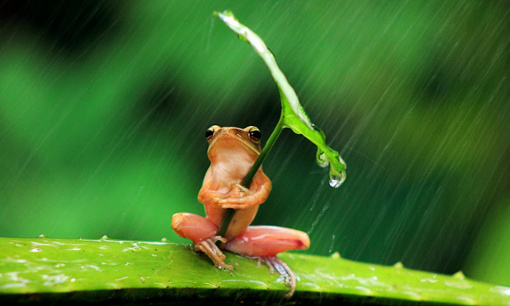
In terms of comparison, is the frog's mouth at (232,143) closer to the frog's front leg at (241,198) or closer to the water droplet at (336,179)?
the frog's front leg at (241,198)

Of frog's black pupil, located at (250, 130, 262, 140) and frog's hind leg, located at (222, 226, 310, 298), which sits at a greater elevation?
frog's black pupil, located at (250, 130, 262, 140)

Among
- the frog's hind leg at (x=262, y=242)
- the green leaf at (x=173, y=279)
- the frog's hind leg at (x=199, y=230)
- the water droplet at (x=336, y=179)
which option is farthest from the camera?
the frog's hind leg at (x=262, y=242)

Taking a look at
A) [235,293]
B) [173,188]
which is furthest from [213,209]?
[173,188]

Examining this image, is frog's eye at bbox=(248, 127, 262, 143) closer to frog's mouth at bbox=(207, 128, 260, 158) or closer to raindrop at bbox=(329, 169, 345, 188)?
frog's mouth at bbox=(207, 128, 260, 158)

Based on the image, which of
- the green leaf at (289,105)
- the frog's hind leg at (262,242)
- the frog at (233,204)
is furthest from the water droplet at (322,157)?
the frog's hind leg at (262,242)

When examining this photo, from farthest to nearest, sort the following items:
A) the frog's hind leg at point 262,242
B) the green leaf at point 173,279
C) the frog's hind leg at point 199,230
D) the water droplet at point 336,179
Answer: the frog's hind leg at point 262,242, the frog's hind leg at point 199,230, the water droplet at point 336,179, the green leaf at point 173,279

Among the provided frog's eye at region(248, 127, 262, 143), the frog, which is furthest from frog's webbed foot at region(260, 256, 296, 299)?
frog's eye at region(248, 127, 262, 143)

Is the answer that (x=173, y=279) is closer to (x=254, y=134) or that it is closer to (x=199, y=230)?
(x=199, y=230)
